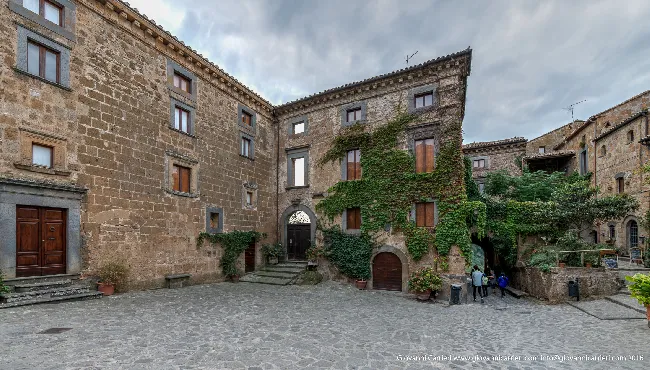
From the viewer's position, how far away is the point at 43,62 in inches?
384

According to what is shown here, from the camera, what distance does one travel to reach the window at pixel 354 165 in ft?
53.7

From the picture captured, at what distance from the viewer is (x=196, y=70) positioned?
1471 cm

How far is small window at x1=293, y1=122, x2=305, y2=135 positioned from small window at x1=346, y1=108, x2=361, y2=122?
120 inches

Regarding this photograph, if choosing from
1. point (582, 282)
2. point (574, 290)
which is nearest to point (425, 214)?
point (574, 290)

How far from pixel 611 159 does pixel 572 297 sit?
44.6 ft

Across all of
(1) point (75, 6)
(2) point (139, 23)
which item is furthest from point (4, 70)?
(2) point (139, 23)

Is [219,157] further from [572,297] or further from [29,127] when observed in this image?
[572,297]

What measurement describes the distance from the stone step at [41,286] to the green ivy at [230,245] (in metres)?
5.45

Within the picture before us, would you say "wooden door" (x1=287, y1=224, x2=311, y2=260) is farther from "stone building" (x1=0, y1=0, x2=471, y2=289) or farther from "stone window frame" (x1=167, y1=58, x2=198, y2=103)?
"stone window frame" (x1=167, y1=58, x2=198, y2=103)

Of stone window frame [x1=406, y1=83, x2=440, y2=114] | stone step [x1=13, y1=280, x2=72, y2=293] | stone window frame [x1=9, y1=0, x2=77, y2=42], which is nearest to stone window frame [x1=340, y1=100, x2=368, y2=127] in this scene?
stone window frame [x1=406, y1=83, x2=440, y2=114]

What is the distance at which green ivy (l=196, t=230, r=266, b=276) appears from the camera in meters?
15.1

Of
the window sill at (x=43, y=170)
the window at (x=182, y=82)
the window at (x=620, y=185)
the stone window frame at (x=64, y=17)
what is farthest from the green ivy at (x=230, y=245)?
the window at (x=620, y=185)

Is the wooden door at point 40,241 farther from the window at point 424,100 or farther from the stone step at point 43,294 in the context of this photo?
the window at point 424,100

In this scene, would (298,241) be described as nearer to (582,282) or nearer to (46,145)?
(46,145)
